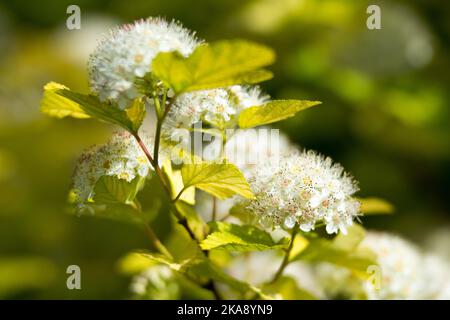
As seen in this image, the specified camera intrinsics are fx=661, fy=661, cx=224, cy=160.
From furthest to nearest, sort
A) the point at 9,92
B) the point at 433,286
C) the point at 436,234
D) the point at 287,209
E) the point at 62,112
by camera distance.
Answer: the point at 9,92
the point at 436,234
the point at 433,286
the point at 62,112
the point at 287,209

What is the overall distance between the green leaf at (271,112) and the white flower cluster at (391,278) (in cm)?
44

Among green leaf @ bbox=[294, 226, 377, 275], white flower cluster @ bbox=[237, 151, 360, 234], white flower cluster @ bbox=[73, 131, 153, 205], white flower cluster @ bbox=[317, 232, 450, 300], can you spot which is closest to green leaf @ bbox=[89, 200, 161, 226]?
white flower cluster @ bbox=[73, 131, 153, 205]

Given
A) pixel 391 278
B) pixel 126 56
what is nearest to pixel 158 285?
pixel 391 278

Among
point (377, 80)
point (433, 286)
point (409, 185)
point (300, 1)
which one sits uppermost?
point (300, 1)

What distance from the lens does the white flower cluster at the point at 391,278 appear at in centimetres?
161

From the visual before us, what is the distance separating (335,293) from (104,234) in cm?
161

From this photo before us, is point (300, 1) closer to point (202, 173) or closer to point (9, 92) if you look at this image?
point (9, 92)

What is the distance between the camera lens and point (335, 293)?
1699 millimetres

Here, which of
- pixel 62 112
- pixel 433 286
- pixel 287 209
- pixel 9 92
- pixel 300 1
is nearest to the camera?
pixel 287 209

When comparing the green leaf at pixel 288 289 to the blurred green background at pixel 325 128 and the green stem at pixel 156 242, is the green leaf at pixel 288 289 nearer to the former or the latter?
the green stem at pixel 156 242

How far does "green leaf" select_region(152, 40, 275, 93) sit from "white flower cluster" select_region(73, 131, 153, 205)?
21cm

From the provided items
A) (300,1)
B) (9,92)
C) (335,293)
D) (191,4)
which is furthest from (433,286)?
(9,92)

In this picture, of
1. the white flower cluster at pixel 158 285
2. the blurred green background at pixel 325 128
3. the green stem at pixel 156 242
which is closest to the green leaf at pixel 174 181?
the green stem at pixel 156 242

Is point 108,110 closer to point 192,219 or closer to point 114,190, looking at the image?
point 114,190
